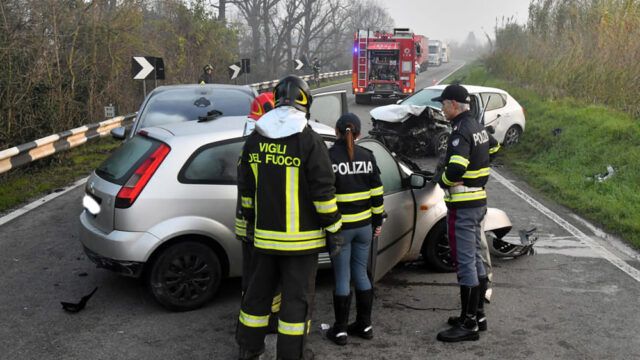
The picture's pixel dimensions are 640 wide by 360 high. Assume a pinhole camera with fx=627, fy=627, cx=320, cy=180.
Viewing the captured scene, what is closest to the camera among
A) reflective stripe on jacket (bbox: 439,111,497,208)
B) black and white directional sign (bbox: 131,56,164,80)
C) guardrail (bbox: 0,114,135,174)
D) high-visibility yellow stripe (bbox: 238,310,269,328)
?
high-visibility yellow stripe (bbox: 238,310,269,328)

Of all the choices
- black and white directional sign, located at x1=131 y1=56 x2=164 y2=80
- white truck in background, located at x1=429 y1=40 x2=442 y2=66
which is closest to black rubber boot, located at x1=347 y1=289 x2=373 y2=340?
black and white directional sign, located at x1=131 y1=56 x2=164 y2=80

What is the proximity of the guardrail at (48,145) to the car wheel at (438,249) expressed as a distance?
6272 millimetres

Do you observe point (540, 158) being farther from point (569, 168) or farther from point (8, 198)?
point (8, 198)

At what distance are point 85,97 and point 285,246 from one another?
12.5 meters

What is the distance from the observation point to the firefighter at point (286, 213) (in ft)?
12.1

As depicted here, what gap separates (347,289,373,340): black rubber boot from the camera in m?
4.61

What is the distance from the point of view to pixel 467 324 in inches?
184

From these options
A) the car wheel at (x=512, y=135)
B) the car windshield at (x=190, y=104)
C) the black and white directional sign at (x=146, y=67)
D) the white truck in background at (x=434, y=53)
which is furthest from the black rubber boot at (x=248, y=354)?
the white truck in background at (x=434, y=53)

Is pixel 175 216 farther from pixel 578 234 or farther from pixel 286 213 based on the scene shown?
pixel 578 234

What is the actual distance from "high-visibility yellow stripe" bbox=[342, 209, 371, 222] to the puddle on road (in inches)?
118

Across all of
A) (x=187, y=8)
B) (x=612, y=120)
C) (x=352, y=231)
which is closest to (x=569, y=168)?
(x=612, y=120)

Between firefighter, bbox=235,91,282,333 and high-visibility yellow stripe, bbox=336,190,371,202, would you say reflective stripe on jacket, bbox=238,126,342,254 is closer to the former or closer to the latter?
firefighter, bbox=235,91,282,333

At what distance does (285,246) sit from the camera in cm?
372

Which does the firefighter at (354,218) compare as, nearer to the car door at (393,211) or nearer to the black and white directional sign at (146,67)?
the car door at (393,211)
